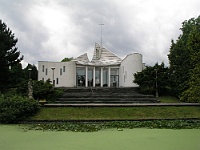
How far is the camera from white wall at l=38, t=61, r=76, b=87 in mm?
29062

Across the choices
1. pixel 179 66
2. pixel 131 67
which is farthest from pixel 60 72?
pixel 179 66

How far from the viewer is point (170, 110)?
12.2 m

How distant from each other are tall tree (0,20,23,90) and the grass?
1186cm

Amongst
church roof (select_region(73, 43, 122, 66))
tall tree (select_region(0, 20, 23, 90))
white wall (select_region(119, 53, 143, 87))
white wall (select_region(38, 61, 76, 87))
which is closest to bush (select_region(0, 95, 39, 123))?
tall tree (select_region(0, 20, 23, 90))

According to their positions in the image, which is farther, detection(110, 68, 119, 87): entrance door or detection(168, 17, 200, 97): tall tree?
detection(110, 68, 119, 87): entrance door

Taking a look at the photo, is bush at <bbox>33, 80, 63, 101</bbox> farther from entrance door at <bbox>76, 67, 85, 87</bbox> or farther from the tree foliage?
entrance door at <bbox>76, 67, 85, 87</bbox>

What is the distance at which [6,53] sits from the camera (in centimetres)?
2333

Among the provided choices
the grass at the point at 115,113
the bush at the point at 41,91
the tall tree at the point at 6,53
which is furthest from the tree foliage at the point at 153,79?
the tall tree at the point at 6,53

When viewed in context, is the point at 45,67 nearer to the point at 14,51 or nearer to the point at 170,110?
the point at 14,51

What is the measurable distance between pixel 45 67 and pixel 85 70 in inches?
201

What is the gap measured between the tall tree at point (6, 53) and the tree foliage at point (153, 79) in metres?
12.6

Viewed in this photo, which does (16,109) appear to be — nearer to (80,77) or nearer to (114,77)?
(80,77)

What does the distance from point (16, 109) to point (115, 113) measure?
471 cm

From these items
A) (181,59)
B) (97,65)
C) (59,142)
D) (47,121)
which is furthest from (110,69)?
(59,142)
